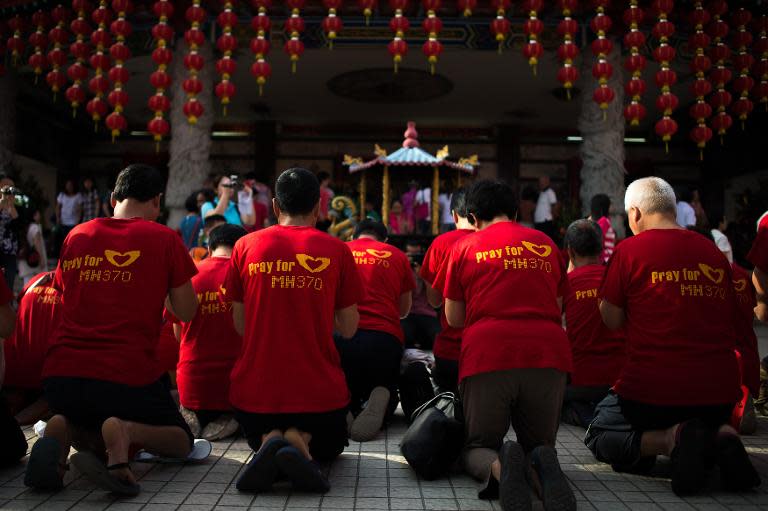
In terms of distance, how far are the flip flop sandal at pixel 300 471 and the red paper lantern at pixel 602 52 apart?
289 inches

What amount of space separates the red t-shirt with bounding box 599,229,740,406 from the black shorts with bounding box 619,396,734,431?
4cm

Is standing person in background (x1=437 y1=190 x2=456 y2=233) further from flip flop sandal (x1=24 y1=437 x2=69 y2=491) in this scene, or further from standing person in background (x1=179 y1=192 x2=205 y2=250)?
flip flop sandal (x1=24 y1=437 x2=69 y2=491)

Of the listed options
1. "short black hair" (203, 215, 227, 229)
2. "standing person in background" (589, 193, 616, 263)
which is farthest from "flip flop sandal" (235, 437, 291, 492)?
"standing person in background" (589, 193, 616, 263)

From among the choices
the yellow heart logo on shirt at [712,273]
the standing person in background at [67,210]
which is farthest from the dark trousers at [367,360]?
the standing person in background at [67,210]

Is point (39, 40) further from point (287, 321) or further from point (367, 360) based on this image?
point (287, 321)

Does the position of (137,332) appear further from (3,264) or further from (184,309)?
(3,264)

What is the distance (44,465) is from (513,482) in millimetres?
1850

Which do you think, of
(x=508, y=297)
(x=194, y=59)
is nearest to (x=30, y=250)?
(x=194, y=59)

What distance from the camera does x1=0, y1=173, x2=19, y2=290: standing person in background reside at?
19.8ft

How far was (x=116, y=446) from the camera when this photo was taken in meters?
2.63

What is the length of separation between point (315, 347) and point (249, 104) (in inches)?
468

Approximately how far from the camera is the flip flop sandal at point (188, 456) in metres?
3.09

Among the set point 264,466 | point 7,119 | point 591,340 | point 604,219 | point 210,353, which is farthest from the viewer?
point 7,119

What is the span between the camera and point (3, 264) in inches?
253
